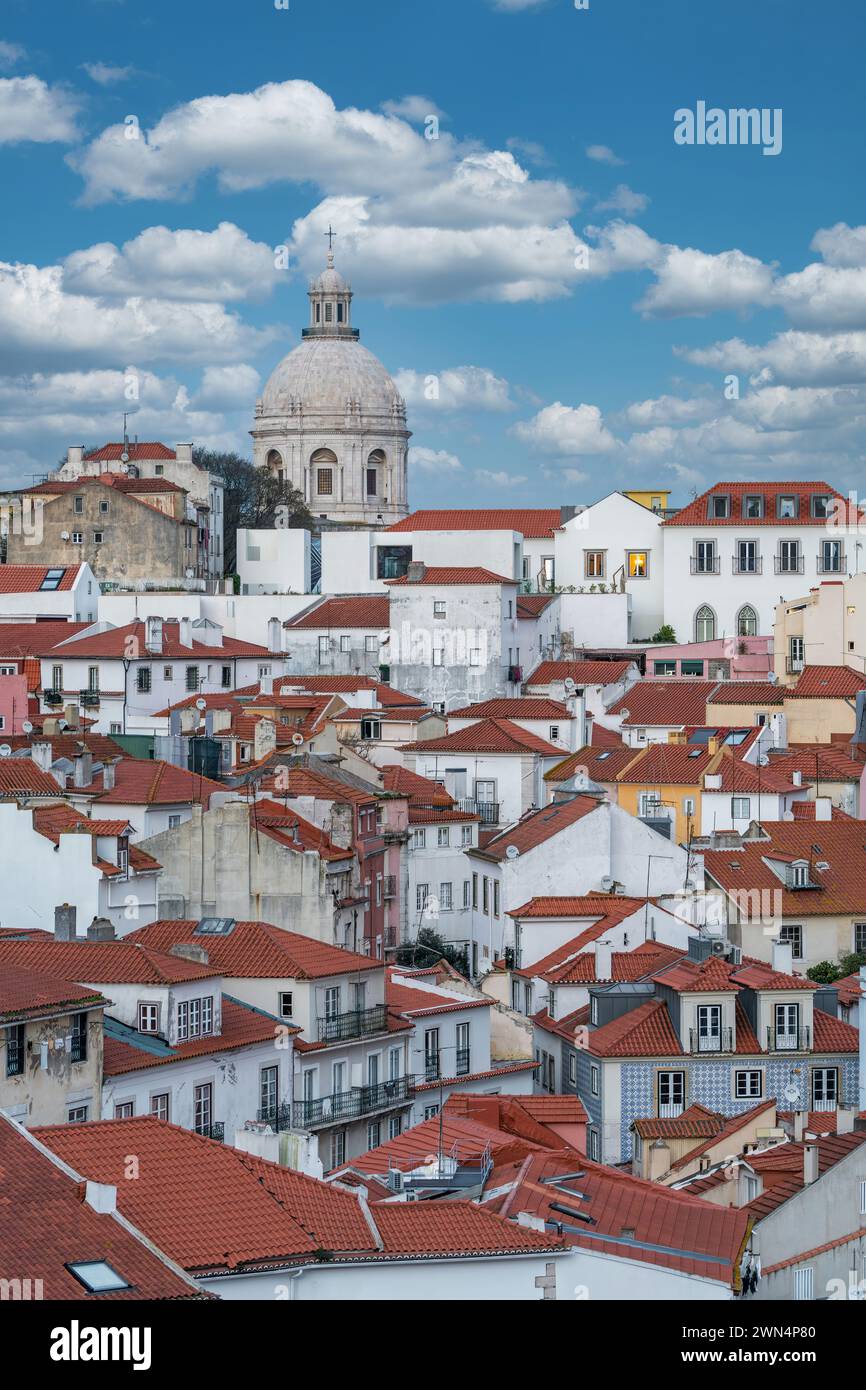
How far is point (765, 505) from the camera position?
288 ft

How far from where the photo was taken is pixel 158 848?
42062 mm

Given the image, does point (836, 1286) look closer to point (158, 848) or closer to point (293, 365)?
point (158, 848)

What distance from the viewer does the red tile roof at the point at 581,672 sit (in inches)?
3078

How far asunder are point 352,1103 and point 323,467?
10314cm

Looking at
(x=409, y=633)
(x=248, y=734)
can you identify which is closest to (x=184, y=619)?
(x=409, y=633)

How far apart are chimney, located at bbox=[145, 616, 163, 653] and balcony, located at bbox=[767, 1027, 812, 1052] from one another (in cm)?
4030

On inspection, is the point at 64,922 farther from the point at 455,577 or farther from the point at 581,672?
the point at 581,672

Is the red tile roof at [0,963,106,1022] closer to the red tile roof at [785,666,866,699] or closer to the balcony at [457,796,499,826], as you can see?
the balcony at [457,796,499,826]

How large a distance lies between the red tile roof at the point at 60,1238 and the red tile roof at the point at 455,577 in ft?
198

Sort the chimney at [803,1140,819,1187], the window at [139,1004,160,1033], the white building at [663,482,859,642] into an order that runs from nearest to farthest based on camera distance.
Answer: the chimney at [803,1140,819,1187]
the window at [139,1004,160,1033]
the white building at [663,482,859,642]

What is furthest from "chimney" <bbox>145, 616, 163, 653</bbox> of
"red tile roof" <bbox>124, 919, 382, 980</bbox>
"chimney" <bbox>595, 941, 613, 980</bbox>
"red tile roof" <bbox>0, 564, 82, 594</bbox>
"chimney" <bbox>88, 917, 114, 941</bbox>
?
"chimney" <bbox>88, 917, 114, 941</bbox>

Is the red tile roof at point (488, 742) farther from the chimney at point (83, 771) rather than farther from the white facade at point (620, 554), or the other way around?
the white facade at point (620, 554)

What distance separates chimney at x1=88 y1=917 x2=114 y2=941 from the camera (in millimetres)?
35219
